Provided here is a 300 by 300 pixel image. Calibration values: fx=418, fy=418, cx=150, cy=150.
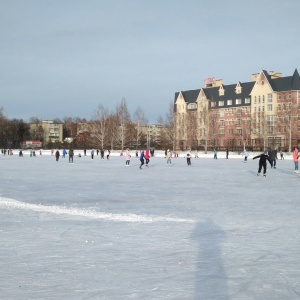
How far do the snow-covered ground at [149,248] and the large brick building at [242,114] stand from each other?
5442cm

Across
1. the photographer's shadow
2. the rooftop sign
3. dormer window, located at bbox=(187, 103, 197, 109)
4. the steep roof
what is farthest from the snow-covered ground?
the rooftop sign

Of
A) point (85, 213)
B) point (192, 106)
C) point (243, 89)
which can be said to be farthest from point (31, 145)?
point (85, 213)

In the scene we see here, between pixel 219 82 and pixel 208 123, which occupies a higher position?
pixel 219 82

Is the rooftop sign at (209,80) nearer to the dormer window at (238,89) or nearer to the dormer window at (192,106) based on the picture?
the dormer window at (192,106)

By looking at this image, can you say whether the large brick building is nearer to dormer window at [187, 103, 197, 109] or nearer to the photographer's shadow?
dormer window at [187, 103, 197, 109]

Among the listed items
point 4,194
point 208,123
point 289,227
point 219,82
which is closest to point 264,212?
point 289,227

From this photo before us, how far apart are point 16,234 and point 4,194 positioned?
19.7 ft

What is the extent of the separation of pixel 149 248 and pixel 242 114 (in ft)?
241

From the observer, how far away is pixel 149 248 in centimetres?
561

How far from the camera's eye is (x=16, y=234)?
645cm

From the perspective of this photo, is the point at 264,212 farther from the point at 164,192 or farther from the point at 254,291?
the point at 254,291

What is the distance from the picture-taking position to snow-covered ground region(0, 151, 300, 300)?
403 cm

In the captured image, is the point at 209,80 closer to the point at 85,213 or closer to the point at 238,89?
the point at 238,89

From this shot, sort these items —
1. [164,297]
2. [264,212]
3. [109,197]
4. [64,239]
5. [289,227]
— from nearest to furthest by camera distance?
1. [164,297]
2. [64,239]
3. [289,227]
4. [264,212]
5. [109,197]
